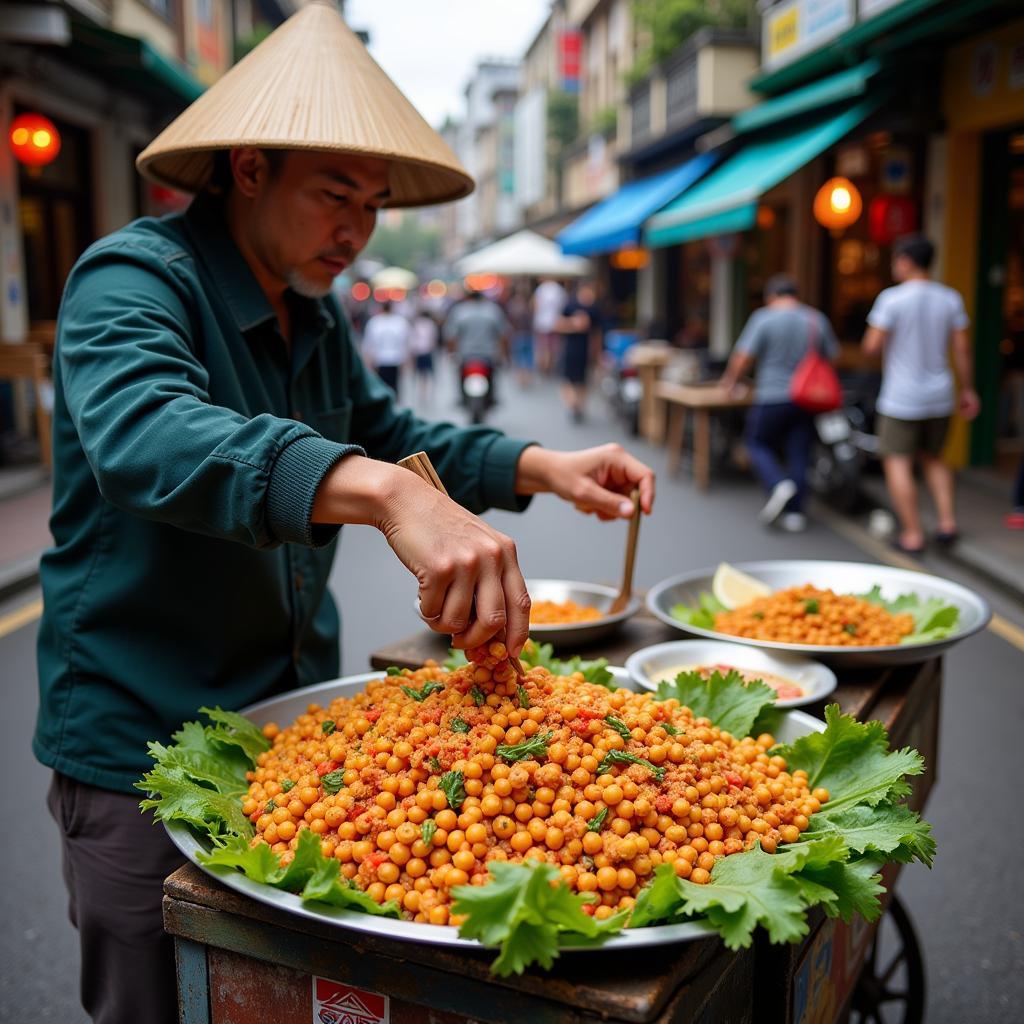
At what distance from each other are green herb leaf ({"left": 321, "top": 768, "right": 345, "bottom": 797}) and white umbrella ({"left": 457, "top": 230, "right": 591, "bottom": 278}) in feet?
72.9

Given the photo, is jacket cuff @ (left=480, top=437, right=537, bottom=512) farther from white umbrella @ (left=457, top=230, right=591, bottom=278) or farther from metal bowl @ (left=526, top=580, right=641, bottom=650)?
white umbrella @ (left=457, top=230, right=591, bottom=278)

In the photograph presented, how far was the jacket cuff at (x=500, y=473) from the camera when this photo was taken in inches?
103

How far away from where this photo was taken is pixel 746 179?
1355cm

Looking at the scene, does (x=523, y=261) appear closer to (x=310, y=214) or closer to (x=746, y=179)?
(x=746, y=179)

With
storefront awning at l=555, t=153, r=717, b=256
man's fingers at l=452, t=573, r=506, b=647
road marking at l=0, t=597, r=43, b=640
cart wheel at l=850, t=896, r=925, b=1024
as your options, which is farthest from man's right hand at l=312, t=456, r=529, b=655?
storefront awning at l=555, t=153, r=717, b=256

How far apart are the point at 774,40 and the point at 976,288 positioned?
5654mm

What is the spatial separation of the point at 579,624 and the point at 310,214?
1.18 meters

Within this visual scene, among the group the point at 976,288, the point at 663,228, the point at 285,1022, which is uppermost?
the point at 663,228

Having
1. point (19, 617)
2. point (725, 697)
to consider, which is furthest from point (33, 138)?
point (725, 697)

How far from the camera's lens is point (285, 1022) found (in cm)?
160

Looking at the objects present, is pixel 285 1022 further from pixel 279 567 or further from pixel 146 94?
Answer: pixel 146 94

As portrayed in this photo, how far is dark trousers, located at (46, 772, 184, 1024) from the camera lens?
201 centimetres

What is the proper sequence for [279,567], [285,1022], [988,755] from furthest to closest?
[988,755] < [279,567] < [285,1022]

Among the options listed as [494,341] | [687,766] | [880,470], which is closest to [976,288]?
[880,470]
